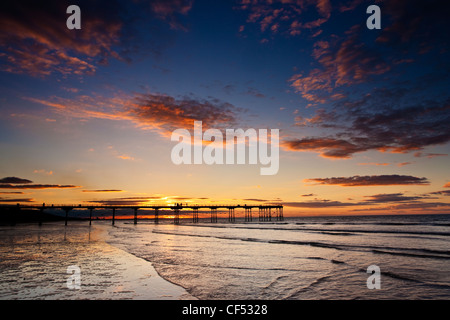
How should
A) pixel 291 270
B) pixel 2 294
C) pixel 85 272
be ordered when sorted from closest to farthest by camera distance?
pixel 2 294 < pixel 85 272 < pixel 291 270

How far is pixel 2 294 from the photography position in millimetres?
7484

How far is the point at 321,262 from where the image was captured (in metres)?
14.6

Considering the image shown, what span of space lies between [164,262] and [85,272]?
4.19 metres

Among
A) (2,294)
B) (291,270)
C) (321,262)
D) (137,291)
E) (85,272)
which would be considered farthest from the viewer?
(321,262)

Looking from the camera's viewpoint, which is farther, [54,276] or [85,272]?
[85,272]

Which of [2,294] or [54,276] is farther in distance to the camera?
[54,276]

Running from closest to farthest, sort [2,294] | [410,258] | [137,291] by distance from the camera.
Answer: [2,294], [137,291], [410,258]
